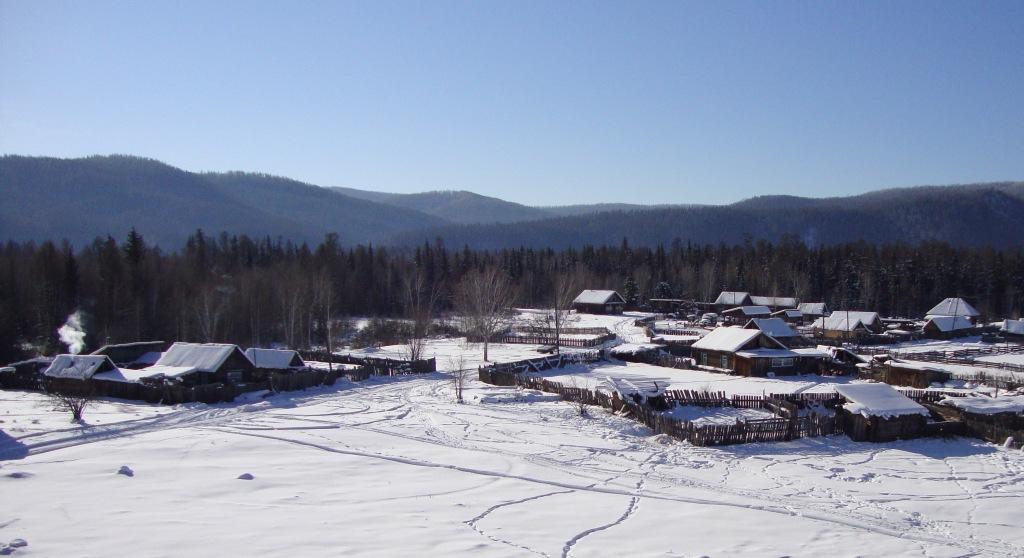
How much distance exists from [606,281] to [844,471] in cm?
9007

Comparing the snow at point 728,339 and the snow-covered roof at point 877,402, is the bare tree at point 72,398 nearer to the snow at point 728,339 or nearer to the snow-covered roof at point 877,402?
the snow-covered roof at point 877,402

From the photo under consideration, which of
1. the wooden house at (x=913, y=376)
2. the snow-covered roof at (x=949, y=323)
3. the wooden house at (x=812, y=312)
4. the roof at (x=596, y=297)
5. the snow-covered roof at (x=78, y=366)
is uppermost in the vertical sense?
the roof at (x=596, y=297)

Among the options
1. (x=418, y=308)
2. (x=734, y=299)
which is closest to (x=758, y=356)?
(x=418, y=308)

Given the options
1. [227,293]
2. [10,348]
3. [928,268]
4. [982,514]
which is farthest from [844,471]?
[928,268]

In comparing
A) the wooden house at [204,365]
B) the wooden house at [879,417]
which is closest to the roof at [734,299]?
the wooden house at [879,417]

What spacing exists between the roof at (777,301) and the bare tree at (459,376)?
5191cm

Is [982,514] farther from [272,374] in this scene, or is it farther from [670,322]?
[670,322]

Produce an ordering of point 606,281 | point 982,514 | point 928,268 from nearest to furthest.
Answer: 1. point 982,514
2. point 928,268
3. point 606,281

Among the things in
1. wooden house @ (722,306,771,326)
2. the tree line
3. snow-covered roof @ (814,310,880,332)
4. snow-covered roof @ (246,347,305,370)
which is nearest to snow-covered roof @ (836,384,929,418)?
snow-covered roof @ (246,347,305,370)

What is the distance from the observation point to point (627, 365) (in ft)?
158

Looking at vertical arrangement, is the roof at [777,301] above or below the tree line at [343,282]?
below

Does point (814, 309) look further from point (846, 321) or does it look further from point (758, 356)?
point (758, 356)

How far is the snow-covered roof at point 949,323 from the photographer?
69000 millimetres

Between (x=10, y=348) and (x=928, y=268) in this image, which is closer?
(x=10, y=348)
